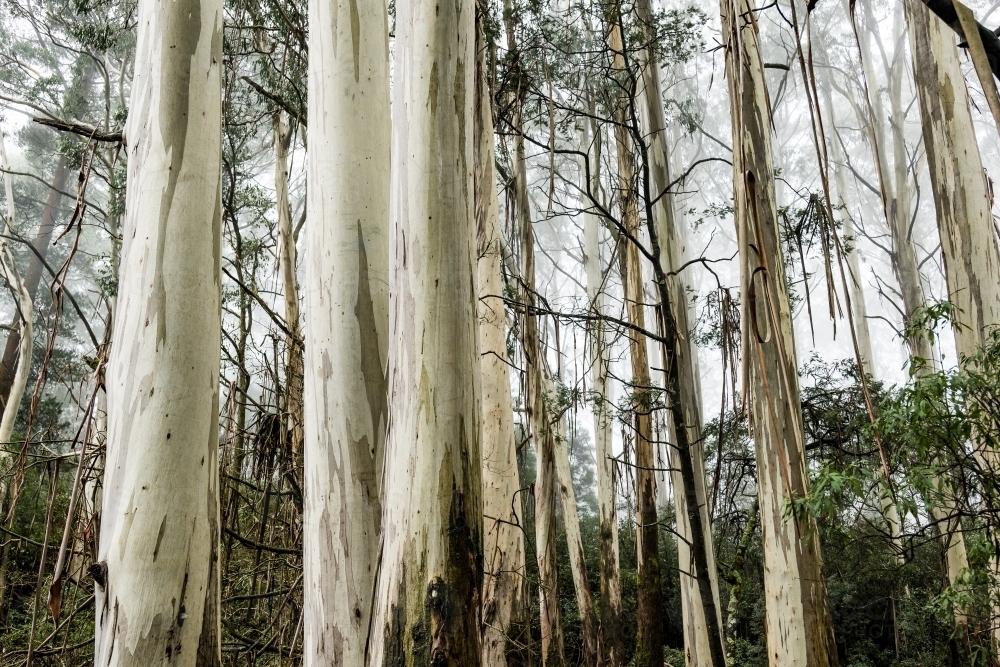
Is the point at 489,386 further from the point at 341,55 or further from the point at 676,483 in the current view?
the point at 341,55

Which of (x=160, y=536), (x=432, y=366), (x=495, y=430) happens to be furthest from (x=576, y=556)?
(x=432, y=366)

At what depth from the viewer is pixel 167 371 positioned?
6.98 ft

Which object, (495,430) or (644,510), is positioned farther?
(644,510)

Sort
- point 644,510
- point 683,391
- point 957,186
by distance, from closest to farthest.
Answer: point 957,186
point 683,391
point 644,510

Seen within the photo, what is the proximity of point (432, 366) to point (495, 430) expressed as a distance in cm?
361

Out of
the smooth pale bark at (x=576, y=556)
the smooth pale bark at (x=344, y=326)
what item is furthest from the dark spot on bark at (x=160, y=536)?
the smooth pale bark at (x=576, y=556)

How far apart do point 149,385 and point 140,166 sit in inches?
29.0

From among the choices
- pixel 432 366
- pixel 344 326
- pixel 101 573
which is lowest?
pixel 101 573

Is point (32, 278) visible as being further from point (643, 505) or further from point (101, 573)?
point (101, 573)

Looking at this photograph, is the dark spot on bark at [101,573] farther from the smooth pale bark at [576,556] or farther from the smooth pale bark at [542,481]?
the smooth pale bark at [576,556]

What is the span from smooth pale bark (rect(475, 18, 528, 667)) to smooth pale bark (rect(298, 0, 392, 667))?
2.49 metres

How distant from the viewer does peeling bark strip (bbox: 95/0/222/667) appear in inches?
77.3

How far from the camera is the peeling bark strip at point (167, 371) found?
1.96 m

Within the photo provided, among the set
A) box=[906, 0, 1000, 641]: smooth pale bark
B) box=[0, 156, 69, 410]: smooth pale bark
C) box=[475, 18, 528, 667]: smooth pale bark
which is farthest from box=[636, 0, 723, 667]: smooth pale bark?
box=[0, 156, 69, 410]: smooth pale bark
